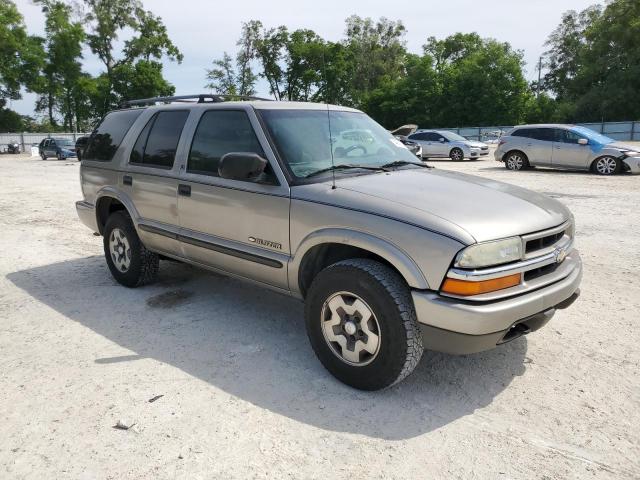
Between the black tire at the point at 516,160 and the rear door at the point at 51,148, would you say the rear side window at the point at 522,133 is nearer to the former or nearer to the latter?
the black tire at the point at 516,160

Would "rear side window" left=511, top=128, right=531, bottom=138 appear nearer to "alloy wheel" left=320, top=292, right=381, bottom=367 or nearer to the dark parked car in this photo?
the dark parked car

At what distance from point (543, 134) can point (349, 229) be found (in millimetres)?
14933

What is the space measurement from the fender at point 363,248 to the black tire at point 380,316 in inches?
3.9

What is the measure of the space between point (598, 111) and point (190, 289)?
5193 centimetres

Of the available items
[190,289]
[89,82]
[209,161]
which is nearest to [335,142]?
[209,161]

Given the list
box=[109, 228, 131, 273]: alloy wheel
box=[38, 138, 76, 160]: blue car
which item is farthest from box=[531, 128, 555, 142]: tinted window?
box=[38, 138, 76, 160]: blue car

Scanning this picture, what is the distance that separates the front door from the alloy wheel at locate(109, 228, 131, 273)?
98 centimetres

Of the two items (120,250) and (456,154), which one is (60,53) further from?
(120,250)

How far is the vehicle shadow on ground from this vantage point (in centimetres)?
297

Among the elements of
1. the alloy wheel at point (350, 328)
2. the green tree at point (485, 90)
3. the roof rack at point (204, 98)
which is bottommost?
the alloy wheel at point (350, 328)

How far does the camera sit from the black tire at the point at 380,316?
290cm

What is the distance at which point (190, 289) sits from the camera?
5.17m

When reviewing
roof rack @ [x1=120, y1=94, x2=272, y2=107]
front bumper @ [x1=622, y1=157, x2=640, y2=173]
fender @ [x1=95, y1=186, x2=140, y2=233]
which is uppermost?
roof rack @ [x1=120, y1=94, x2=272, y2=107]

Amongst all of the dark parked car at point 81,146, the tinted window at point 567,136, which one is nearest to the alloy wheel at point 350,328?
the dark parked car at point 81,146
